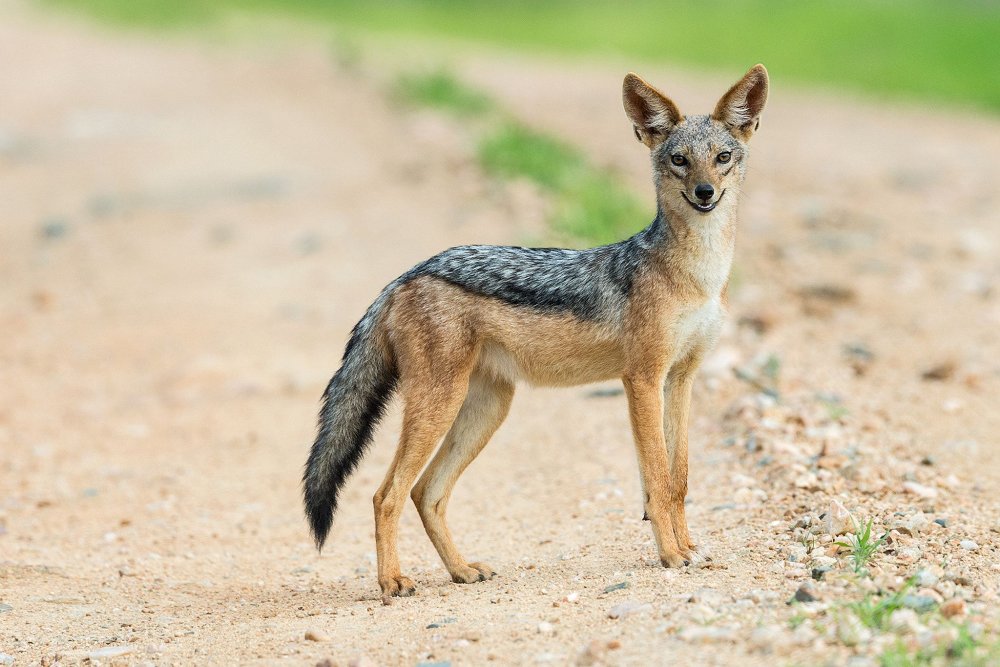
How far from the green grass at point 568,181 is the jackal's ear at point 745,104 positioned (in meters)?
4.83

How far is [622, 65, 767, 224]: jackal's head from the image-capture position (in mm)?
5898

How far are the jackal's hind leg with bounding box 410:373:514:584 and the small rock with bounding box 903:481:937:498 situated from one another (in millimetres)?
2206

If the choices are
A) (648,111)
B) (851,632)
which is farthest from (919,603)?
(648,111)

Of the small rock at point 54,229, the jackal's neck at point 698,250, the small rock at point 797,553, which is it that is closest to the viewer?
the small rock at point 797,553

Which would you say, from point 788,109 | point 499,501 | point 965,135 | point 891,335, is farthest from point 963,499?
point 788,109

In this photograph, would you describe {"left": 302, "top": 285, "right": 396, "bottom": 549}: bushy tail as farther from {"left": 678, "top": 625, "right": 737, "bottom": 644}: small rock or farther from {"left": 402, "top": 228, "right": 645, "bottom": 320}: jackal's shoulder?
{"left": 678, "top": 625, "right": 737, "bottom": 644}: small rock

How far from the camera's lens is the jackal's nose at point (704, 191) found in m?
5.80

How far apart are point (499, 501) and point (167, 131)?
12602 mm

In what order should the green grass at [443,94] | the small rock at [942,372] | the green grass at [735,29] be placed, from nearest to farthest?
the small rock at [942,372], the green grass at [443,94], the green grass at [735,29]

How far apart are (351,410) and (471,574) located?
99 centimetres

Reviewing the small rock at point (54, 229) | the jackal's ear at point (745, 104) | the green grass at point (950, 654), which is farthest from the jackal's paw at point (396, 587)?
the small rock at point (54, 229)

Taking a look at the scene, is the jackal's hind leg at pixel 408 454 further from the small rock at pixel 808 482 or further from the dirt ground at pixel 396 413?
the small rock at pixel 808 482

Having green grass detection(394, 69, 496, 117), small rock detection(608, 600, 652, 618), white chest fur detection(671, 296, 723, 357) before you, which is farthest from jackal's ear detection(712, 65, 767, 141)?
green grass detection(394, 69, 496, 117)

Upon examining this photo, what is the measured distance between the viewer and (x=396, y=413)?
32.4 feet
